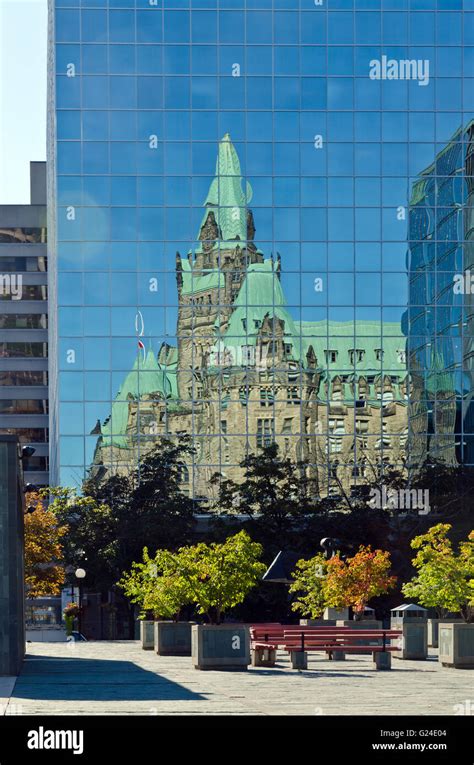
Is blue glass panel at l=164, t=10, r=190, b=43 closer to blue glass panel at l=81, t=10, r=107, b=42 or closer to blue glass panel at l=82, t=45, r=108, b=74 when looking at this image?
blue glass panel at l=81, t=10, r=107, b=42

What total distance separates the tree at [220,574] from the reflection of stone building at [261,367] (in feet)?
161

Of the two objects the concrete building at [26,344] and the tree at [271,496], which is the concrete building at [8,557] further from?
the concrete building at [26,344]

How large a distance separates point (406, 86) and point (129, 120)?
16.7 metres

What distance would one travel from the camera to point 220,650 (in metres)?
34.2

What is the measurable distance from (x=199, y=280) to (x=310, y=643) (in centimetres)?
5291

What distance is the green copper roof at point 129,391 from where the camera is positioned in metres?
87.1

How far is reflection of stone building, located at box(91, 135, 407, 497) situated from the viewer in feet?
289

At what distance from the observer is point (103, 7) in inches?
3583

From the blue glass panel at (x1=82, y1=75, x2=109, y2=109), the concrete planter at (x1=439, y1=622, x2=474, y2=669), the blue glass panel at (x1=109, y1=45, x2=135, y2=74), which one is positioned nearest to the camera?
the concrete planter at (x1=439, y1=622, x2=474, y2=669)

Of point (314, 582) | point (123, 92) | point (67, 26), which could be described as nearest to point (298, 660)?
point (314, 582)

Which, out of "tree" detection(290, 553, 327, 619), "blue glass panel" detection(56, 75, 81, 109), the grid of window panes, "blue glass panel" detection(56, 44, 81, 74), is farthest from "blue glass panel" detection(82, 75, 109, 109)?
"tree" detection(290, 553, 327, 619)

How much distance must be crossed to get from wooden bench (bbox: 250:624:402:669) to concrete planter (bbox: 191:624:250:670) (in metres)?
1.52
